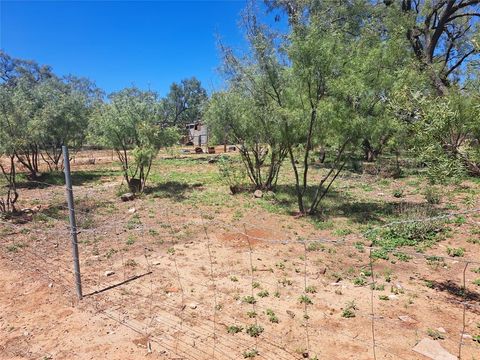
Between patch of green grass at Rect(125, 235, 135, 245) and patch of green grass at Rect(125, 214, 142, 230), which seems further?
patch of green grass at Rect(125, 214, 142, 230)

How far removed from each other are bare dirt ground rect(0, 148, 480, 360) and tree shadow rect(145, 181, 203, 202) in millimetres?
3079

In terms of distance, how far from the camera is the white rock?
11.5 feet

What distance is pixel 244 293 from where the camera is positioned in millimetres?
4891

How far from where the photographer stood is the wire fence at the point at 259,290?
12.5ft

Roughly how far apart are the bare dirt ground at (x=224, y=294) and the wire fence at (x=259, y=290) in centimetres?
2

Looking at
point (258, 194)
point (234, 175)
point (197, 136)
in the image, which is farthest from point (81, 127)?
point (197, 136)

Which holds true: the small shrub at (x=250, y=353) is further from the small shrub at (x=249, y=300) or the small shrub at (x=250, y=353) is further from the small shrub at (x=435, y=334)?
the small shrub at (x=435, y=334)

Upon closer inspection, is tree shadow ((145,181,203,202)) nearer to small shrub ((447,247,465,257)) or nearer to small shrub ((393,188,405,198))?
small shrub ((393,188,405,198))

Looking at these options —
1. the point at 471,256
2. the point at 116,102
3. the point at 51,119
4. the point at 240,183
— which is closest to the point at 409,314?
the point at 471,256

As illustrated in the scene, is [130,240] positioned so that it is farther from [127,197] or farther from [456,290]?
[456,290]

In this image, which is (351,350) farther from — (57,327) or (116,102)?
(116,102)

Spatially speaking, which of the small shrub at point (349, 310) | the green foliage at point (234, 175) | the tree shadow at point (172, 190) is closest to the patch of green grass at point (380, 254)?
the small shrub at point (349, 310)

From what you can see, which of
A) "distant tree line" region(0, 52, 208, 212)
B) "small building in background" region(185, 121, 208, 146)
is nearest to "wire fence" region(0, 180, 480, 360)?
"distant tree line" region(0, 52, 208, 212)

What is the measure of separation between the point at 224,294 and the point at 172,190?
8.15 meters
